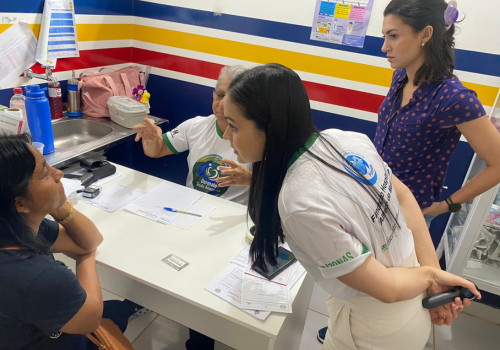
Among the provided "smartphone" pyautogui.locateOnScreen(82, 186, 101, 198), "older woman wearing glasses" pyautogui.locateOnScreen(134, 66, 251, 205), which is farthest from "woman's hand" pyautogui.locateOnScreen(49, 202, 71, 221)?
"older woman wearing glasses" pyautogui.locateOnScreen(134, 66, 251, 205)

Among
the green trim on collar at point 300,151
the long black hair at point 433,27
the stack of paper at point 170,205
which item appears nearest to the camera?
the green trim on collar at point 300,151

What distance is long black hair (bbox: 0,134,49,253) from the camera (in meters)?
0.91

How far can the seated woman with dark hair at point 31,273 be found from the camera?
2.95ft

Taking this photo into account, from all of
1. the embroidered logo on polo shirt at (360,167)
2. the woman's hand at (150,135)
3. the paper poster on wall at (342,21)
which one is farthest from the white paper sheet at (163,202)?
the paper poster on wall at (342,21)

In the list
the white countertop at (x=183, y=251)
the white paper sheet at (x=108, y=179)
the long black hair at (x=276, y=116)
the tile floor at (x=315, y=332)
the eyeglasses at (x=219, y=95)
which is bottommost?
the tile floor at (x=315, y=332)

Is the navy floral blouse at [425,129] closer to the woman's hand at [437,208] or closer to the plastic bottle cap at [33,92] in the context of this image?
the woman's hand at [437,208]

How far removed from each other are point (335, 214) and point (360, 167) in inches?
7.2

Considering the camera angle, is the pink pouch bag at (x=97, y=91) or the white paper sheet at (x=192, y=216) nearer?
the white paper sheet at (x=192, y=216)

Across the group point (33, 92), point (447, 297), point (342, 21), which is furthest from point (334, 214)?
point (342, 21)

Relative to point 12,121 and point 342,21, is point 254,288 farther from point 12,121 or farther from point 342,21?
point 342,21

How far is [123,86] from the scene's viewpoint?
2605 millimetres

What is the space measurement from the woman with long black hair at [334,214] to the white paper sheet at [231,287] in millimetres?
191

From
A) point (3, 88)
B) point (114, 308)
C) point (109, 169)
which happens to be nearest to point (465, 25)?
point (109, 169)

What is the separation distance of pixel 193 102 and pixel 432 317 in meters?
2.28
